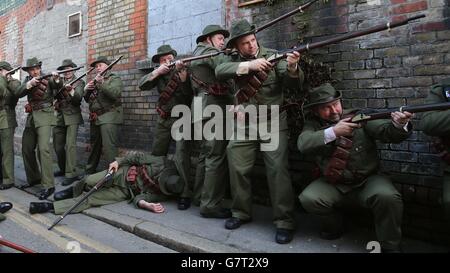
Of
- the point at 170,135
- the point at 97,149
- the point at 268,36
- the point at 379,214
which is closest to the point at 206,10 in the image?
the point at 268,36

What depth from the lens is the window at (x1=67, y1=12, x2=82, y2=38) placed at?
24.4 ft

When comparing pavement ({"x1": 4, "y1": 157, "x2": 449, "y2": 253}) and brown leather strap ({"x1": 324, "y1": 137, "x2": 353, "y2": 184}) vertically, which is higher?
brown leather strap ({"x1": 324, "y1": 137, "x2": 353, "y2": 184})

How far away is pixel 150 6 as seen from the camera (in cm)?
616

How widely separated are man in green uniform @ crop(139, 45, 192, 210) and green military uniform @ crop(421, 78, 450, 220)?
2783mm

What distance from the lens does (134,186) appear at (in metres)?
4.77

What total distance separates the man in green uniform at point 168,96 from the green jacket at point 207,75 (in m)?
0.35

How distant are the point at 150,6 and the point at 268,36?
262 cm

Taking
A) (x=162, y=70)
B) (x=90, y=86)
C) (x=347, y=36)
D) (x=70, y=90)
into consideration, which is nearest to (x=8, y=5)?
(x=70, y=90)

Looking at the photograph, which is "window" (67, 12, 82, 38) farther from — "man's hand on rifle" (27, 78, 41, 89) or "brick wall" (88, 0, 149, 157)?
"man's hand on rifle" (27, 78, 41, 89)

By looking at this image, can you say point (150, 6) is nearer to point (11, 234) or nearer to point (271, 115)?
point (271, 115)

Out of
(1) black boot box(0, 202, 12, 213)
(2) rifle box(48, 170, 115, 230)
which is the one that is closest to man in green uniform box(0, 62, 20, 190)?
(1) black boot box(0, 202, 12, 213)

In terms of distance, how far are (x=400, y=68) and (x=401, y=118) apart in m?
A: 0.88

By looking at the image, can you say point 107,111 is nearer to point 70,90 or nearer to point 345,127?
point 70,90

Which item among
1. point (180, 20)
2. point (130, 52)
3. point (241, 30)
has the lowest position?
point (241, 30)
